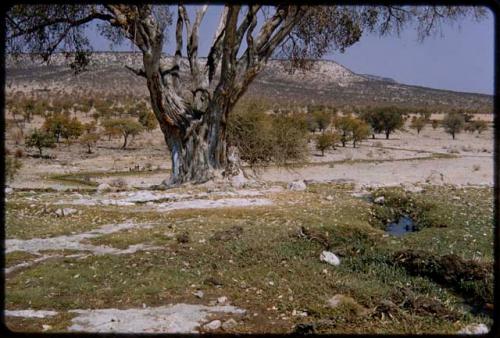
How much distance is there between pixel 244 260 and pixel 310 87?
81485mm

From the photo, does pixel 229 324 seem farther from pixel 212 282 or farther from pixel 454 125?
pixel 454 125

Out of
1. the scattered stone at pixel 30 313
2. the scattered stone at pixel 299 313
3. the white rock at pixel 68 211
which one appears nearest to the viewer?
the scattered stone at pixel 30 313

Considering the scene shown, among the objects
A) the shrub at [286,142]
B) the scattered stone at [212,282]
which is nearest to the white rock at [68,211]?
the scattered stone at [212,282]

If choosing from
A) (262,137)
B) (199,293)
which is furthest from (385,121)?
(199,293)

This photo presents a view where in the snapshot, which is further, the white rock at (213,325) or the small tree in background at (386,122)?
the small tree in background at (386,122)

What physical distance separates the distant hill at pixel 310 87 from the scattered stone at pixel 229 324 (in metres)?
59.5

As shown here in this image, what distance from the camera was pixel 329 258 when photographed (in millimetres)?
5953

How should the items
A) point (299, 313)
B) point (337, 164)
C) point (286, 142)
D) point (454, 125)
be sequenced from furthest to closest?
point (454, 125) < point (337, 164) < point (286, 142) < point (299, 313)

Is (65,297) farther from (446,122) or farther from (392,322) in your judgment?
(446,122)

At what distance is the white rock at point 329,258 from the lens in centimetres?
591

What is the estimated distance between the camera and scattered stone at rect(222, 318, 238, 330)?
167 inches

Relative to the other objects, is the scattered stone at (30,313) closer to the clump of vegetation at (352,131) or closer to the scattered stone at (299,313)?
the scattered stone at (299,313)

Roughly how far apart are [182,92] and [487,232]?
26.2 ft

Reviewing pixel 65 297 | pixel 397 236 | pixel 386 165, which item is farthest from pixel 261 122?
pixel 65 297
